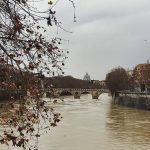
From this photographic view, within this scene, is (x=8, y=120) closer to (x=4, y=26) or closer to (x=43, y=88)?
(x=43, y=88)

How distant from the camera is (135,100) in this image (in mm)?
49906

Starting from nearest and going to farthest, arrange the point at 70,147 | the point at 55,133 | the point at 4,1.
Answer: the point at 4,1, the point at 70,147, the point at 55,133

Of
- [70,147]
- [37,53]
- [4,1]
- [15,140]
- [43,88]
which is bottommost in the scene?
[70,147]

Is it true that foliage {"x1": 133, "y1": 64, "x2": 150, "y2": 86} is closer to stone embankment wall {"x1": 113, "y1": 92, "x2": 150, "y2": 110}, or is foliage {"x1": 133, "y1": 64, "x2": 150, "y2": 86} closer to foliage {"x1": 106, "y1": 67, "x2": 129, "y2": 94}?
foliage {"x1": 106, "y1": 67, "x2": 129, "y2": 94}

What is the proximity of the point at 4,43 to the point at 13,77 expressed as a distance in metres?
0.24

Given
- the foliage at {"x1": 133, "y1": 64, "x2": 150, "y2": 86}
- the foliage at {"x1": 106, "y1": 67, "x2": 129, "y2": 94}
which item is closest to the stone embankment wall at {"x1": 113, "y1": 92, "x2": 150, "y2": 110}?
the foliage at {"x1": 133, "y1": 64, "x2": 150, "y2": 86}

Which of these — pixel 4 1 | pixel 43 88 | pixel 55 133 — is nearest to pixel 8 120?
pixel 43 88

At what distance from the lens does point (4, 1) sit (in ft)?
10.5

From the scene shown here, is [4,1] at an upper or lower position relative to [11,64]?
upper

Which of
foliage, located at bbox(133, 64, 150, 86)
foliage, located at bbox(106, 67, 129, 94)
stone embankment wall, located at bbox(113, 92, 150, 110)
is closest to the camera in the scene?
stone embankment wall, located at bbox(113, 92, 150, 110)

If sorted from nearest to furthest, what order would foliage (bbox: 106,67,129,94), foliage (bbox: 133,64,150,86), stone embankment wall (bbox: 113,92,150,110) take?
stone embankment wall (bbox: 113,92,150,110) → foliage (bbox: 133,64,150,86) → foliage (bbox: 106,67,129,94)

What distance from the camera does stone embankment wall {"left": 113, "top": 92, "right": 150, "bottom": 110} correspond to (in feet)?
150

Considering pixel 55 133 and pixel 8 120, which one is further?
pixel 55 133

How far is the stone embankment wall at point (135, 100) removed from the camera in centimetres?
4578
